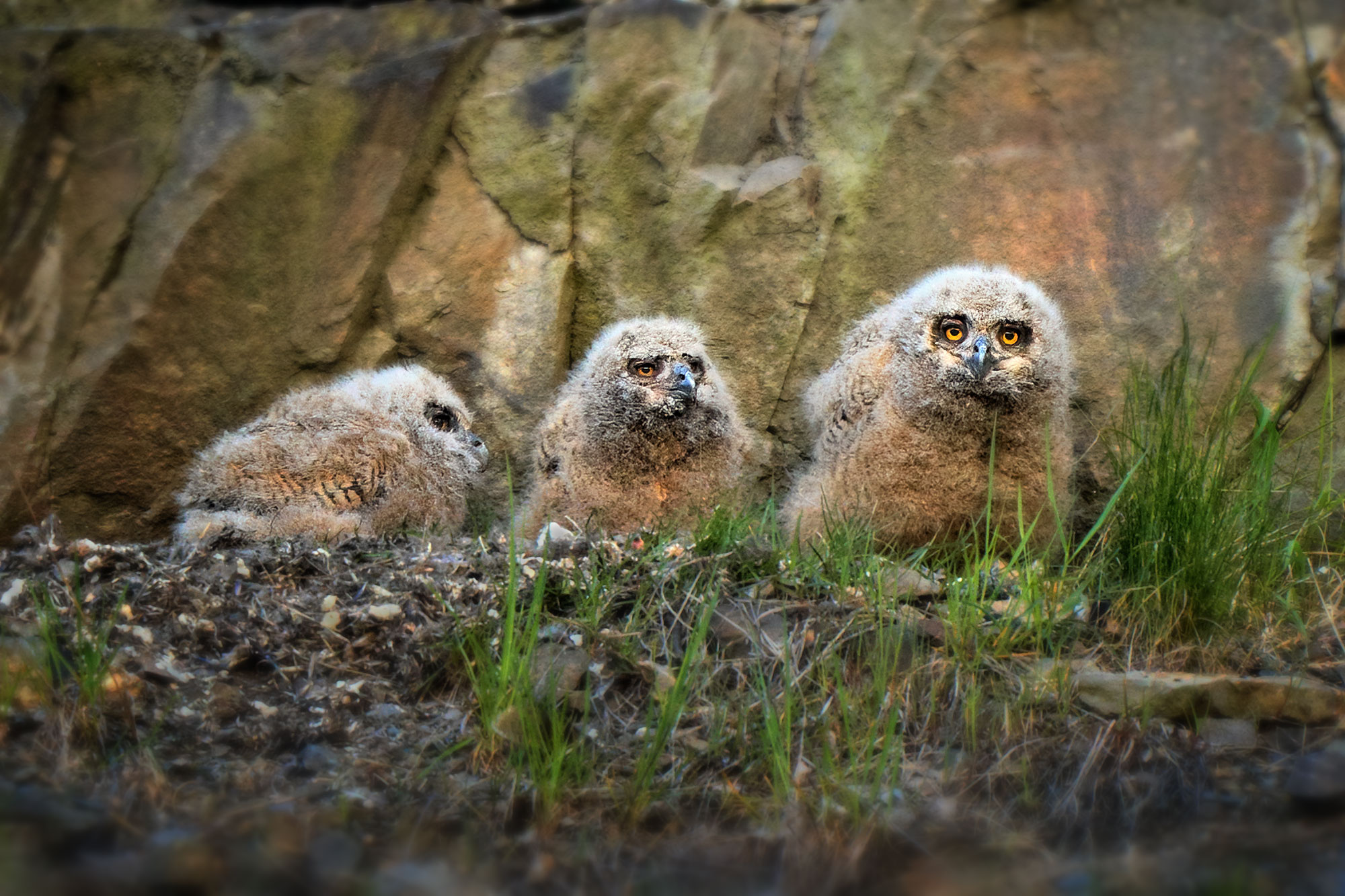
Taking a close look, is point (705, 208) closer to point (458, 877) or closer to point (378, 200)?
point (378, 200)

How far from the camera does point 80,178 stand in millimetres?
5523

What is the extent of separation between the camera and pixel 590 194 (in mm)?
6113

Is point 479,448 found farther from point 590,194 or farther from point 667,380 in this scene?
point 590,194

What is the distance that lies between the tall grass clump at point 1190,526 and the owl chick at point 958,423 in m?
0.68

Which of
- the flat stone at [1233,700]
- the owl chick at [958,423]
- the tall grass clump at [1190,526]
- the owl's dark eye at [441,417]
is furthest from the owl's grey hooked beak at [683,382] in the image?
the flat stone at [1233,700]

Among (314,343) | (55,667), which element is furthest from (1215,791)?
(314,343)

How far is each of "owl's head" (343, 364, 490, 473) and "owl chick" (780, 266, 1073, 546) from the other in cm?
159

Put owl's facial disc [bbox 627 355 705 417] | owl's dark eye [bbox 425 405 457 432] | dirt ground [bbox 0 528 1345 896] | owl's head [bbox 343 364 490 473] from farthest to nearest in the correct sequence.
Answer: owl's dark eye [bbox 425 405 457 432], owl's head [bbox 343 364 490 473], owl's facial disc [bbox 627 355 705 417], dirt ground [bbox 0 528 1345 896]

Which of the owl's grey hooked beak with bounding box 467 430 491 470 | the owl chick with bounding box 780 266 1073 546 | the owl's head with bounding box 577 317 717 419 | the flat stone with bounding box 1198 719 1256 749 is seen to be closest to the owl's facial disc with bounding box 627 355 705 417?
the owl's head with bounding box 577 317 717 419

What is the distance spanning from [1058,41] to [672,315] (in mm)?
2420

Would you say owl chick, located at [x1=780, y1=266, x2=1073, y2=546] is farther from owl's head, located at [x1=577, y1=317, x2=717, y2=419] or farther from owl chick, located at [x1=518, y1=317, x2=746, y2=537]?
owl's head, located at [x1=577, y1=317, x2=717, y2=419]

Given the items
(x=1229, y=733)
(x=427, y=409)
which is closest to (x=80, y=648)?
(x=427, y=409)

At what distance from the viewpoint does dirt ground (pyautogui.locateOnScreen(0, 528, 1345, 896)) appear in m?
2.19

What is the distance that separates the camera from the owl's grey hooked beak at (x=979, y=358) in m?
4.89
